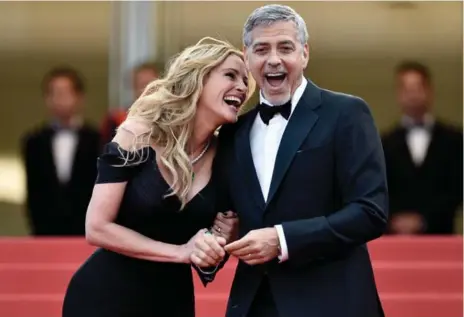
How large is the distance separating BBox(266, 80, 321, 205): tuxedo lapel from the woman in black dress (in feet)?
1.02

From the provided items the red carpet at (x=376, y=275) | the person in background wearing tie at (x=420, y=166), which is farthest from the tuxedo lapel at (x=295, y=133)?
the person in background wearing tie at (x=420, y=166)

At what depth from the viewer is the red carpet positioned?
6793 mm

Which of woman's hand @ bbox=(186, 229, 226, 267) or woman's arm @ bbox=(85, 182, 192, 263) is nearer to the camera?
woman's hand @ bbox=(186, 229, 226, 267)

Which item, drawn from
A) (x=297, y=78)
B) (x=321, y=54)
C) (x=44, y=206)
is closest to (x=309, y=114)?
(x=297, y=78)

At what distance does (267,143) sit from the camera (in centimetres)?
415

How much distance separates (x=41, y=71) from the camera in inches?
401

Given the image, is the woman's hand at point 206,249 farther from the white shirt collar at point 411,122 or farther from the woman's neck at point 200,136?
the white shirt collar at point 411,122

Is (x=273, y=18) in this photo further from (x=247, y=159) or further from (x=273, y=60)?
(x=247, y=159)

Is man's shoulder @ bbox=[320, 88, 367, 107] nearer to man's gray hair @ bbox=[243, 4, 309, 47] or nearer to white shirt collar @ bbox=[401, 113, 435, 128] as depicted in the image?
man's gray hair @ bbox=[243, 4, 309, 47]

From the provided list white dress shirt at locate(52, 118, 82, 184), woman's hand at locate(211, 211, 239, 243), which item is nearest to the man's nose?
woman's hand at locate(211, 211, 239, 243)

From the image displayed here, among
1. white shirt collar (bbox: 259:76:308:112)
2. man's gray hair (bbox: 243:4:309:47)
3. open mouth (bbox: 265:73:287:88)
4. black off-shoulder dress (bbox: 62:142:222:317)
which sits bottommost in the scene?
black off-shoulder dress (bbox: 62:142:222:317)

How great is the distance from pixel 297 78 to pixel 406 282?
3.17m

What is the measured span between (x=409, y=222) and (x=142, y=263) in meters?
3.53

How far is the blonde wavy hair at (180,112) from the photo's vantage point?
4406 mm
